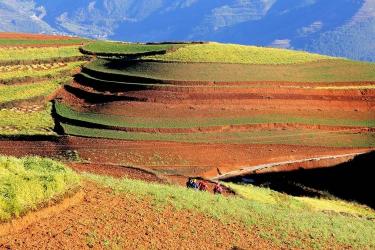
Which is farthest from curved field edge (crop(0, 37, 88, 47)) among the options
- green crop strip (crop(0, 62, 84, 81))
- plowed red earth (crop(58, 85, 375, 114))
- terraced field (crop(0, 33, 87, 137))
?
plowed red earth (crop(58, 85, 375, 114))

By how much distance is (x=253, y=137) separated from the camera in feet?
143

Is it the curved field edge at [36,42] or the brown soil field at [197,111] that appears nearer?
the brown soil field at [197,111]

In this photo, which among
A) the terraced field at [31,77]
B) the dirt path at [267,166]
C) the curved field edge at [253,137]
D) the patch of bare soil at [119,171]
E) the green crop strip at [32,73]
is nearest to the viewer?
the patch of bare soil at [119,171]

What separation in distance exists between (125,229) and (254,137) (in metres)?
30.7

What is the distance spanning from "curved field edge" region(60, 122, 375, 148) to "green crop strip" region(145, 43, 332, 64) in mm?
16792

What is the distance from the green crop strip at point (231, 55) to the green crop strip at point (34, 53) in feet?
38.8

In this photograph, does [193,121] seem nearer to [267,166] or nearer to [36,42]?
[267,166]

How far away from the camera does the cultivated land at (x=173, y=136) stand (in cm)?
1439

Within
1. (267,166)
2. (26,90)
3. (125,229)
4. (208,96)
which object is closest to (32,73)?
(26,90)

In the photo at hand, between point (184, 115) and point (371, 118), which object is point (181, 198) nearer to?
point (184, 115)

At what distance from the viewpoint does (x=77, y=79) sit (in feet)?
191

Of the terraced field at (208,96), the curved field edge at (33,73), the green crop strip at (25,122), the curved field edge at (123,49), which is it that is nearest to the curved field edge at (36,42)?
the curved field edge at (123,49)

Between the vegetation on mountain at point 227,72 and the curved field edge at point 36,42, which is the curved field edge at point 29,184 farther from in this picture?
the curved field edge at point 36,42

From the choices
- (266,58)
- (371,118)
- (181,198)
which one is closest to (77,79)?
(266,58)
